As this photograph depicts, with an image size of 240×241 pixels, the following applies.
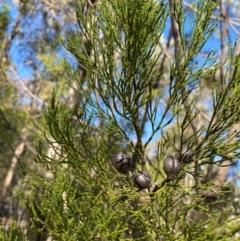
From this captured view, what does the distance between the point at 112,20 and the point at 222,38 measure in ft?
6.68

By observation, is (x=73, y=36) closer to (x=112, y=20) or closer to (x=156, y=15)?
(x=112, y=20)

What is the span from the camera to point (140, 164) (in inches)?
79.7

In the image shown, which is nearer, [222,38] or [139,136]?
[139,136]

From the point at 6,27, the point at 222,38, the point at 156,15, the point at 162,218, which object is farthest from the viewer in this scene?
the point at 6,27

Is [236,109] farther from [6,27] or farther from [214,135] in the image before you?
[6,27]

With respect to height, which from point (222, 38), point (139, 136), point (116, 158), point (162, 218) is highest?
point (222, 38)

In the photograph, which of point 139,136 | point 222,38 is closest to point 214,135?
point 139,136

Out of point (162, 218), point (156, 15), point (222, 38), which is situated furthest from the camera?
point (222, 38)

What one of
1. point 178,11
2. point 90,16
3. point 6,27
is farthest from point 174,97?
point 6,27

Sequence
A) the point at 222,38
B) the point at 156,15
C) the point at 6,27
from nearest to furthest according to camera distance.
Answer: the point at 156,15
the point at 222,38
the point at 6,27

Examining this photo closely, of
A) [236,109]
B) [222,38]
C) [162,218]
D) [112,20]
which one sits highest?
[222,38]

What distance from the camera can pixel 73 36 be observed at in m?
2.09

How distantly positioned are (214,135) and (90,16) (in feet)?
2.57

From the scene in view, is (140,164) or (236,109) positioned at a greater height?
(236,109)
